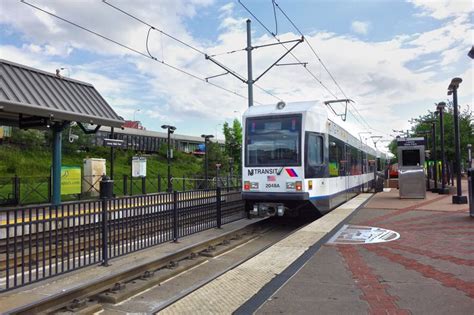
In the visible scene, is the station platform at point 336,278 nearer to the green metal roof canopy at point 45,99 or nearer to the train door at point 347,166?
the green metal roof canopy at point 45,99

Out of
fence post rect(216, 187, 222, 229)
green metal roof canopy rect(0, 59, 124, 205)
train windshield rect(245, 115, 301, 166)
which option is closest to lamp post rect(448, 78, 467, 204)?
train windshield rect(245, 115, 301, 166)

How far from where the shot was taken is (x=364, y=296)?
526 cm

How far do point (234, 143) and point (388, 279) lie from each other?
40645 millimetres

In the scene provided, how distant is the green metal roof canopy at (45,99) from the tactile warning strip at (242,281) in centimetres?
716

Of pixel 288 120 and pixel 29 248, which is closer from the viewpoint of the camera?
pixel 29 248

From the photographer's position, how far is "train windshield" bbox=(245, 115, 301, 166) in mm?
11680

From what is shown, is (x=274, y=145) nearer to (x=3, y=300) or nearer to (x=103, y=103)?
(x=103, y=103)

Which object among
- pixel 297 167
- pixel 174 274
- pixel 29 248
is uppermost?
pixel 297 167

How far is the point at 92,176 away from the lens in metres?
22.0

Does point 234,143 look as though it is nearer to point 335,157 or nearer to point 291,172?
point 335,157

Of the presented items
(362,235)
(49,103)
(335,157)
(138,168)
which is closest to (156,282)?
(362,235)

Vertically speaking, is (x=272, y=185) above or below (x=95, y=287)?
above

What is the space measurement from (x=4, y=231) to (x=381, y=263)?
550 cm

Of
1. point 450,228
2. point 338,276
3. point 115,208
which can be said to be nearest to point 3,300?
point 115,208
